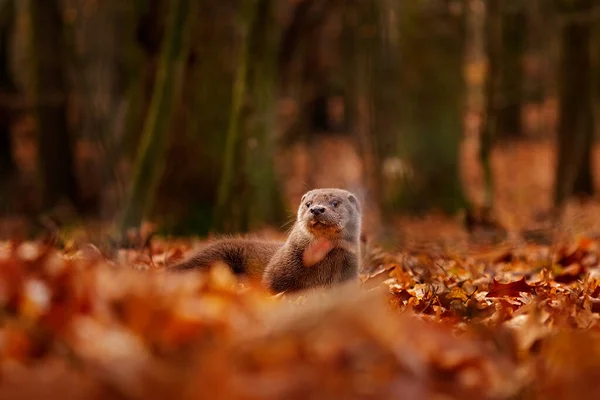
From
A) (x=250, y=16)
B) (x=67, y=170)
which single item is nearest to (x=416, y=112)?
(x=67, y=170)

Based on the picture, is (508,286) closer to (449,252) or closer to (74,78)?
(449,252)

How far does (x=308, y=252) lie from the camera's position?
561 cm

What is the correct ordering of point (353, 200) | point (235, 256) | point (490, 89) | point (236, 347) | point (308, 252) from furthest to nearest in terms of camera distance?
point (490, 89) < point (353, 200) < point (235, 256) < point (308, 252) < point (236, 347)

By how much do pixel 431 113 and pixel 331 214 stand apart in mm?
13564

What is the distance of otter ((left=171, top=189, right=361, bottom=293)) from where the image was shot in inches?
225

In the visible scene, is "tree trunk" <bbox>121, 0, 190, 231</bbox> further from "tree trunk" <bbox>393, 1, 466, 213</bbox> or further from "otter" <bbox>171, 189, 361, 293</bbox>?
"tree trunk" <bbox>393, 1, 466, 213</bbox>

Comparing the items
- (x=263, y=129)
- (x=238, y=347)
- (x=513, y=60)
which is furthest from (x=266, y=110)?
(x=513, y=60)

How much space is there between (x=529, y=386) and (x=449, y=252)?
5.65 m

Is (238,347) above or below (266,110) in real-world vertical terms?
above

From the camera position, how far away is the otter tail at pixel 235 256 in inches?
238

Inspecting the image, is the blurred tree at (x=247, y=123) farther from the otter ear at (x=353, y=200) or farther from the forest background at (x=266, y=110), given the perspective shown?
the otter ear at (x=353, y=200)

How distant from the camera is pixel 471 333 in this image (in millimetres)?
3719

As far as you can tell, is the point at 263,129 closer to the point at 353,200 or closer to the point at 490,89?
the point at 490,89

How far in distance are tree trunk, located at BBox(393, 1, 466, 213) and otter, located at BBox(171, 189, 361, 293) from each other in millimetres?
12312
